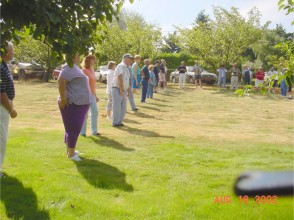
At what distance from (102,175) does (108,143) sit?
7.40ft

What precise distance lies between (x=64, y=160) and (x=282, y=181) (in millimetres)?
5743

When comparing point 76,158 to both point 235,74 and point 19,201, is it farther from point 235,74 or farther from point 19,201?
point 235,74

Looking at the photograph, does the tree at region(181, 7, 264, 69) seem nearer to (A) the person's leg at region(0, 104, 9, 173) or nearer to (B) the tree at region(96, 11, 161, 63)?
(B) the tree at region(96, 11, 161, 63)

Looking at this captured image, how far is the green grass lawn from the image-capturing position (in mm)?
3924

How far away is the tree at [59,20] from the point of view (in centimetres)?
261

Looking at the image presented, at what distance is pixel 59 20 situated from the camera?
104 inches

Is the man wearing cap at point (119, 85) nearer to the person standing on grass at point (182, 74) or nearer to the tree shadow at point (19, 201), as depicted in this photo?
the tree shadow at point (19, 201)

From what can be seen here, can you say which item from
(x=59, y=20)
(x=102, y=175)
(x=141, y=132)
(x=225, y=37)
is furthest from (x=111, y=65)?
(x=225, y=37)

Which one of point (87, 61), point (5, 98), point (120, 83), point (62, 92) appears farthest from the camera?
point (120, 83)

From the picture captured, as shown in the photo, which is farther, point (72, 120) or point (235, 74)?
point (235, 74)

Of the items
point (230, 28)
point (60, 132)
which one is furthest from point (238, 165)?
point (230, 28)

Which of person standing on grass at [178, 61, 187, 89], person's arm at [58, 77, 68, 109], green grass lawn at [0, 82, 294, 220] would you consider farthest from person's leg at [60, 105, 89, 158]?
person standing on grass at [178, 61, 187, 89]

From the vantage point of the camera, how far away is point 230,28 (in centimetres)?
2814

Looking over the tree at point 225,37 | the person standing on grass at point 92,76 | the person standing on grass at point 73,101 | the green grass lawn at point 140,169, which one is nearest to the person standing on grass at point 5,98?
the green grass lawn at point 140,169
